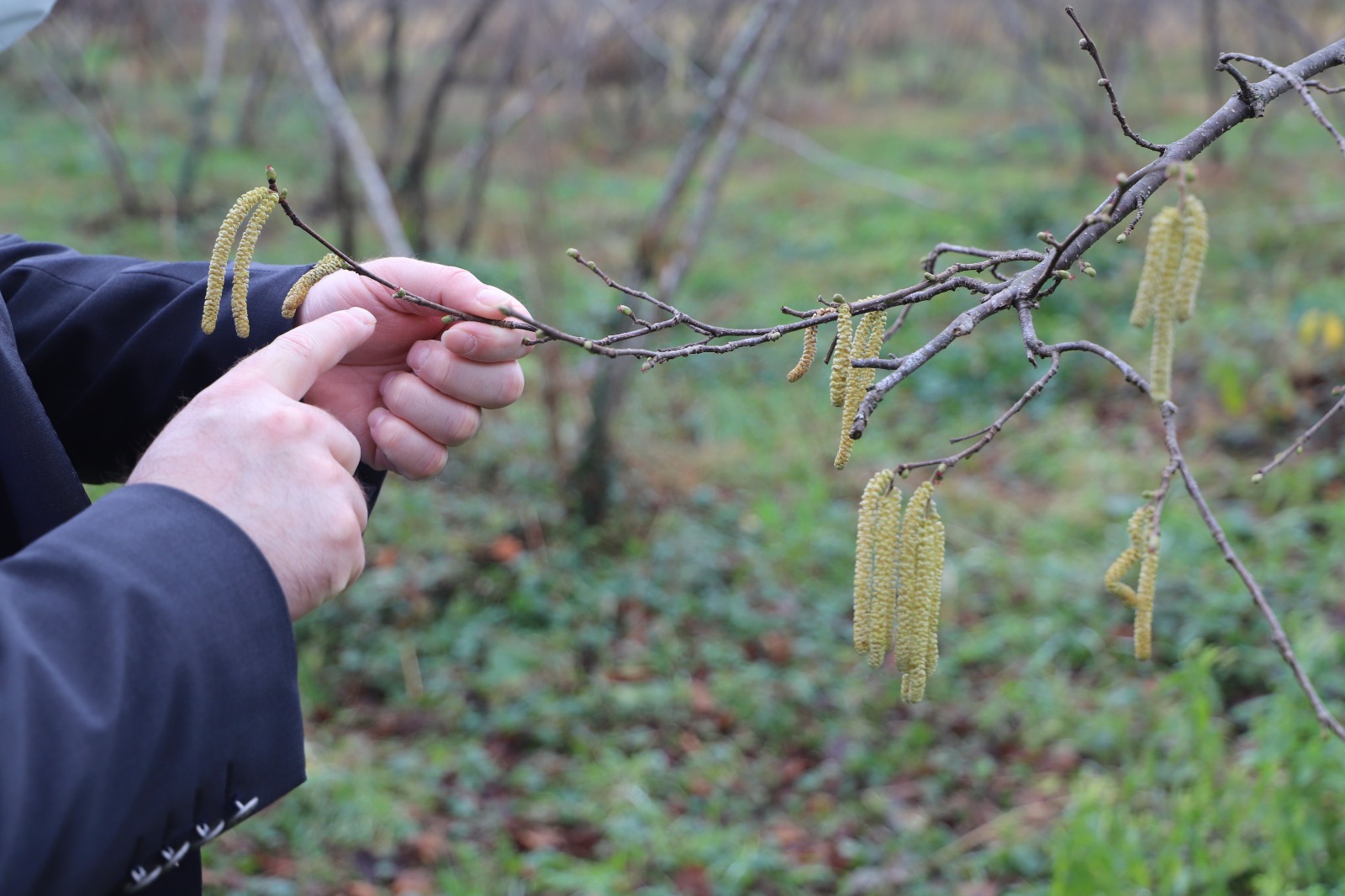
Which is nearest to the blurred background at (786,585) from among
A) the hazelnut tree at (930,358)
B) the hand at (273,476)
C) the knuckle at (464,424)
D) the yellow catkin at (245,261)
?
the hazelnut tree at (930,358)

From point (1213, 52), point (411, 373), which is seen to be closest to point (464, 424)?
point (411, 373)

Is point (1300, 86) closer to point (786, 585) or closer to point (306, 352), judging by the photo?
point (306, 352)

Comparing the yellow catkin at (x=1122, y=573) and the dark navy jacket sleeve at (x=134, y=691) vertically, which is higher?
the yellow catkin at (x=1122, y=573)

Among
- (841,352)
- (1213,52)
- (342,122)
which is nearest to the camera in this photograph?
(841,352)

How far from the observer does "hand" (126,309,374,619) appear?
1046mm

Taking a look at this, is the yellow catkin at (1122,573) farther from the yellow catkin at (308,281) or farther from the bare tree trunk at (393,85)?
the bare tree trunk at (393,85)

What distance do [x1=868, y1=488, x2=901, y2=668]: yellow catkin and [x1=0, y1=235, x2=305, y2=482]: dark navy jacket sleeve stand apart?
35.0 inches

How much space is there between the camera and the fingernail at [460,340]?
142cm

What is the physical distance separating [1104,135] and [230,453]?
1049 cm

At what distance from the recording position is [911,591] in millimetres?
1126

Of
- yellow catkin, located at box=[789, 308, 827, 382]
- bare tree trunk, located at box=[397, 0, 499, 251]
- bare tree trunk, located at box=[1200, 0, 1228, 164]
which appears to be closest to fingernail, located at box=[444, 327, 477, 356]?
yellow catkin, located at box=[789, 308, 827, 382]

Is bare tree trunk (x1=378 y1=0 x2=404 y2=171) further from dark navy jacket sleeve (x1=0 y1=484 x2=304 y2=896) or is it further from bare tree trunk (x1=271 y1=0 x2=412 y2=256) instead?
dark navy jacket sleeve (x1=0 y1=484 x2=304 y2=896)

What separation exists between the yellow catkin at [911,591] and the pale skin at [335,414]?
0.55 meters

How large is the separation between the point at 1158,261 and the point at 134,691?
97 cm
